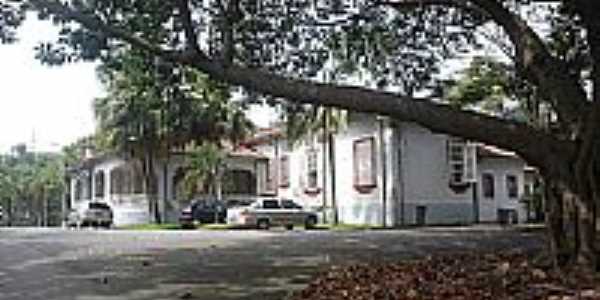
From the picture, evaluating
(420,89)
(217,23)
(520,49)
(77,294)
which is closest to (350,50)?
(420,89)

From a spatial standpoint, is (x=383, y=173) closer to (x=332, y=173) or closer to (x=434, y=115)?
(x=332, y=173)

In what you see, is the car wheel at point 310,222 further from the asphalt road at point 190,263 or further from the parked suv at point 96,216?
the asphalt road at point 190,263

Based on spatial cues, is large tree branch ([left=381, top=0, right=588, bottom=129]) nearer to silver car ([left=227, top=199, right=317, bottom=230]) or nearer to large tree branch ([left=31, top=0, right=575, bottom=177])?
large tree branch ([left=31, top=0, right=575, bottom=177])

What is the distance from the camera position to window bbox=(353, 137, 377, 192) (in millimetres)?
46375

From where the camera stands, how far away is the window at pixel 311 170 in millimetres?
50969

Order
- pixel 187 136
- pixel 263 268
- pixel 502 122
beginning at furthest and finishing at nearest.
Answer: pixel 187 136
pixel 263 268
pixel 502 122

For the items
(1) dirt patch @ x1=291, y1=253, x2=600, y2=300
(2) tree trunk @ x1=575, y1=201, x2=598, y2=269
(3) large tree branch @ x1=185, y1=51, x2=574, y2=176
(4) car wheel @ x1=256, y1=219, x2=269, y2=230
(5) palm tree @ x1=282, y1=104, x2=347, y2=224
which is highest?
(5) palm tree @ x1=282, y1=104, x2=347, y2=224

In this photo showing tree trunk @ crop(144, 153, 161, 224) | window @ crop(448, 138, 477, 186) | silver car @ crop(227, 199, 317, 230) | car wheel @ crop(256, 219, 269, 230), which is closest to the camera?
car wheel @ crop(256, 219, 269, 230)

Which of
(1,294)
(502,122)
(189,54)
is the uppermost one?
(189,54)

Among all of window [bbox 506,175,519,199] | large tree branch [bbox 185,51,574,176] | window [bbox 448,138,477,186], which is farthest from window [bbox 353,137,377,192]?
large tree branch [bbox 185,51,574,176]

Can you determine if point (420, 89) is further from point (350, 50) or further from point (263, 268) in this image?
point (263, 268)

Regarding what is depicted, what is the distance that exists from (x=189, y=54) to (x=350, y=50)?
703cm

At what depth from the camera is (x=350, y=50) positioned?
19906mm

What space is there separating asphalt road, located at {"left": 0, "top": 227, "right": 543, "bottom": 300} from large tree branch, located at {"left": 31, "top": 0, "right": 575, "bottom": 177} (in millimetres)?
2957
